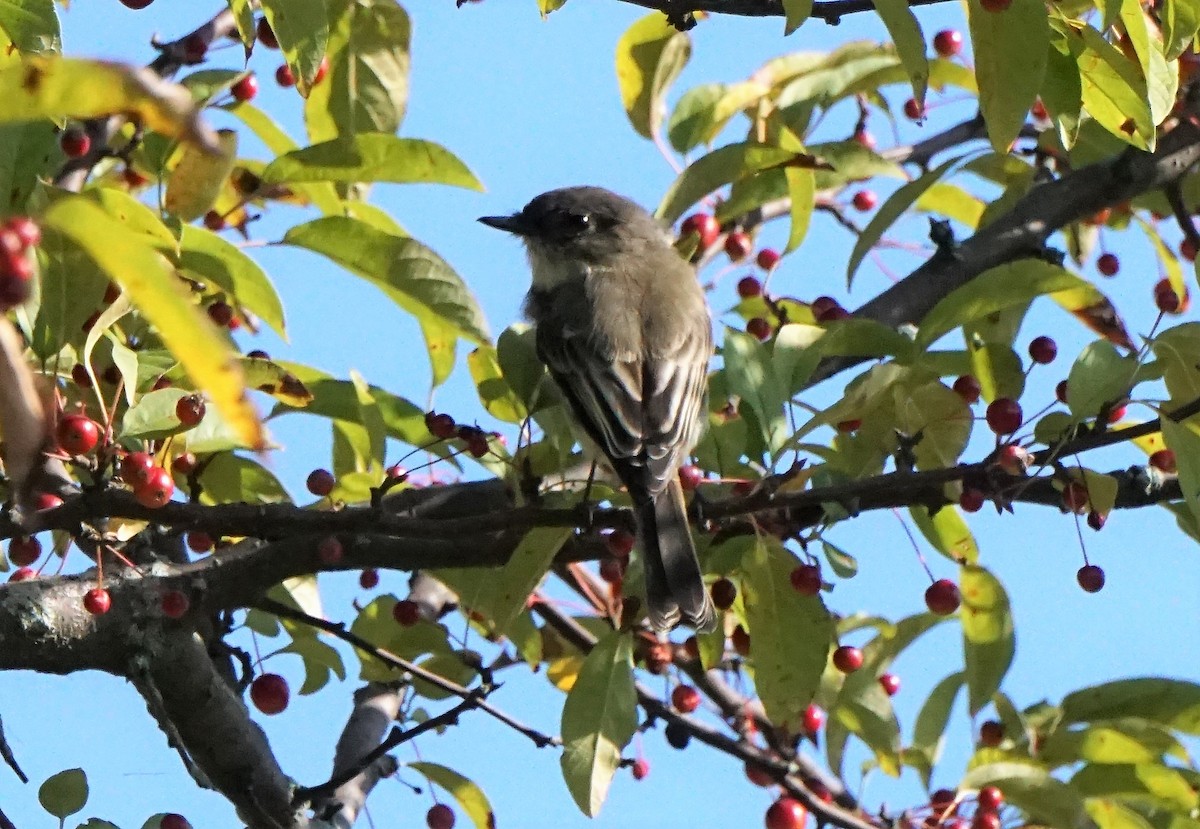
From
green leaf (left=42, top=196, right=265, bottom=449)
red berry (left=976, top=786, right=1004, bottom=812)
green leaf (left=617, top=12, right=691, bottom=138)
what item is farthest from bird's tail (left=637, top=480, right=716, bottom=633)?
green leaf (left=42, top=196, right=265, bottom=449)

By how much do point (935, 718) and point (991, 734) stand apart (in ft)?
0.88

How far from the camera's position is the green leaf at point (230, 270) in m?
3.22

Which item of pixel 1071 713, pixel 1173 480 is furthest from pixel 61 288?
pixel 1071 713

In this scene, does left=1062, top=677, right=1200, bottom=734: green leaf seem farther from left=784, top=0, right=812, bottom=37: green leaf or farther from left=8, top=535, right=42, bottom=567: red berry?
left=8, top=535, right=42, bottom=567: red berry

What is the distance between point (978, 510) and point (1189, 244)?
6.23ft

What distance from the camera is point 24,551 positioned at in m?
3.95

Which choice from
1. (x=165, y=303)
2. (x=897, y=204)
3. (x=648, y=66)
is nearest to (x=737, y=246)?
(x=648, y=66)

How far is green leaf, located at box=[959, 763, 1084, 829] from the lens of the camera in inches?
138

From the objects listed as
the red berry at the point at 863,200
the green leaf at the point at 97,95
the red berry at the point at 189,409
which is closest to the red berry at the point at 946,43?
the red berry at the point at 863,200

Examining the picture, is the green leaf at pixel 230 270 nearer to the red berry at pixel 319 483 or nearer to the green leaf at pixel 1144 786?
the red berry at pixel 319 483

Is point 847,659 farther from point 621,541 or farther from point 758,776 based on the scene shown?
point 621,541

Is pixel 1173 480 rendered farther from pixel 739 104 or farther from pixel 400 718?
pixel 400 718

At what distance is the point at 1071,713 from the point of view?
403 centimetres

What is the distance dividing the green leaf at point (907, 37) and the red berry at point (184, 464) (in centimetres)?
187
